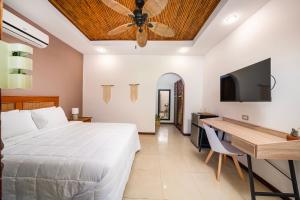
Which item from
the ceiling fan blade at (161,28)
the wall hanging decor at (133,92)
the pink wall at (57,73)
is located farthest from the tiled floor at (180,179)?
the pink wall at (57,73)

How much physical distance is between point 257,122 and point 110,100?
407cm

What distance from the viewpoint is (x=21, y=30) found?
7.98 ft

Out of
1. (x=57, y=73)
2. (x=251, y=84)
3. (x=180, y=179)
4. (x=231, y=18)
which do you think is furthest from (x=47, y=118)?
(x=231, y=18)

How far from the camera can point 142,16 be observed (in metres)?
2.11

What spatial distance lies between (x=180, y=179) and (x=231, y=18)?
2801mm

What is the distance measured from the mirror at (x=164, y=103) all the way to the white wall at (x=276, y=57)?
450 centimetres

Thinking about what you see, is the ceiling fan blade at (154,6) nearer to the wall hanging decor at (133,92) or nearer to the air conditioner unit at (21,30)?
the air conditioner unit at (21,30)

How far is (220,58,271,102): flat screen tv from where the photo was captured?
1.99 meters

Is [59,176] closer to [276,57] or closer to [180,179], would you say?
[180,179]

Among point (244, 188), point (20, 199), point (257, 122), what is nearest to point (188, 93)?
point (257, 122)

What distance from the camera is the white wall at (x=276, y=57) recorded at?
1.83 m

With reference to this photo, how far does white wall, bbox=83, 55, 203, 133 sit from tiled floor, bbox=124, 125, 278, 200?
184cm

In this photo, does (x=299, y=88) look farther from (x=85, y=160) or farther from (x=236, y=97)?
(x=85, y=160)

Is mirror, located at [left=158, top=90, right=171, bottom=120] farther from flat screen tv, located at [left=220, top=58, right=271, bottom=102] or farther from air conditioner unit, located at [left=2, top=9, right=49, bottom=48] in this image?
air conditioner unit, located at [left=2, top=9, right=49, bottom=48]
